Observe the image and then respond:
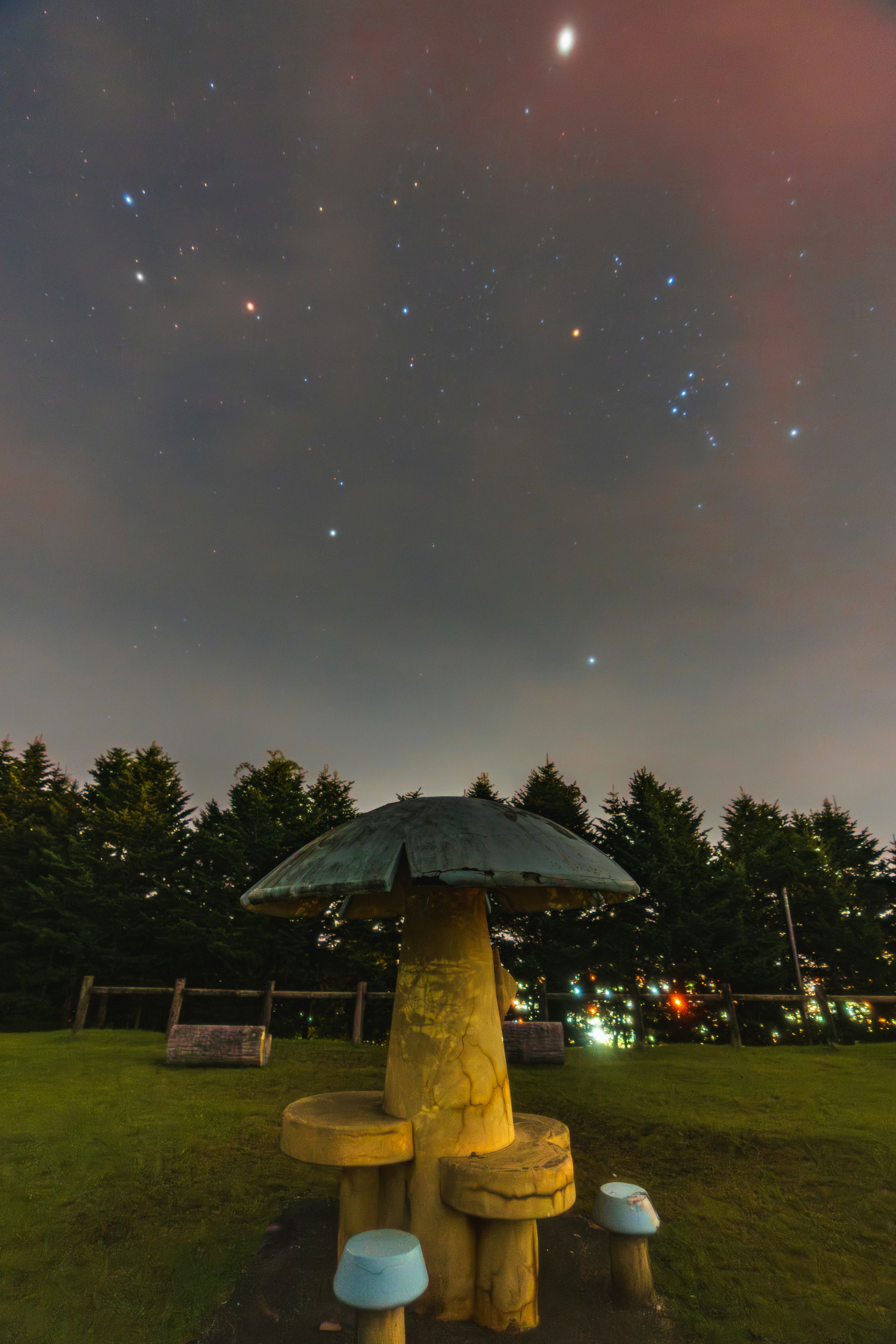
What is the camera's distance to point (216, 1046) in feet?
36.1

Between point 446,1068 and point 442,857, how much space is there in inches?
69.0

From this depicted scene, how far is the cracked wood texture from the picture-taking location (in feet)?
12.9

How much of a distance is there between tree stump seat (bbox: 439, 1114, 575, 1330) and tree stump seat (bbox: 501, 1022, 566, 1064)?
836 cm

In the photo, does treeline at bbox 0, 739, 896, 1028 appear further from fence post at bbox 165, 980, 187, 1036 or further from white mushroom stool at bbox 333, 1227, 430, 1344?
white mushroom stool at bbox 333, 1227, 430, 1344

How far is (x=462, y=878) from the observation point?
3580mm

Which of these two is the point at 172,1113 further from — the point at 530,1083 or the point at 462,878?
the point at 462,878

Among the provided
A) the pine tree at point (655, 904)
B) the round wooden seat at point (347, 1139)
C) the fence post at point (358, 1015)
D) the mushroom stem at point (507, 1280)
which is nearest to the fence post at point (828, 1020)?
the pine tree at point (655, 904)

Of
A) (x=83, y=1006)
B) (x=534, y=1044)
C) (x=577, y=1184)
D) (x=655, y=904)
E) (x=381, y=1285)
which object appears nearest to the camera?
(x=381, y=1285)

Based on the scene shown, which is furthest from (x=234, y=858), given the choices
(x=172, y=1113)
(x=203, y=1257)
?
(x=203, y=1257)

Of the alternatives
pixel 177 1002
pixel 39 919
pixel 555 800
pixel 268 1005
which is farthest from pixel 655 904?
pixel 39 919

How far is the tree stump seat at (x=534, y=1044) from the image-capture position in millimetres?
11719

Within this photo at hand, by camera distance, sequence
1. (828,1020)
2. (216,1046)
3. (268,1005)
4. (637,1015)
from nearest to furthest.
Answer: (216,1046), (828,1020), (637,1015), (268,1005)

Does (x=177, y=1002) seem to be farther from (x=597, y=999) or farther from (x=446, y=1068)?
(x=446, y=1068)

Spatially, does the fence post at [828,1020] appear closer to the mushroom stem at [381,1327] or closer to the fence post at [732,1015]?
the fence post at [732,1015]
